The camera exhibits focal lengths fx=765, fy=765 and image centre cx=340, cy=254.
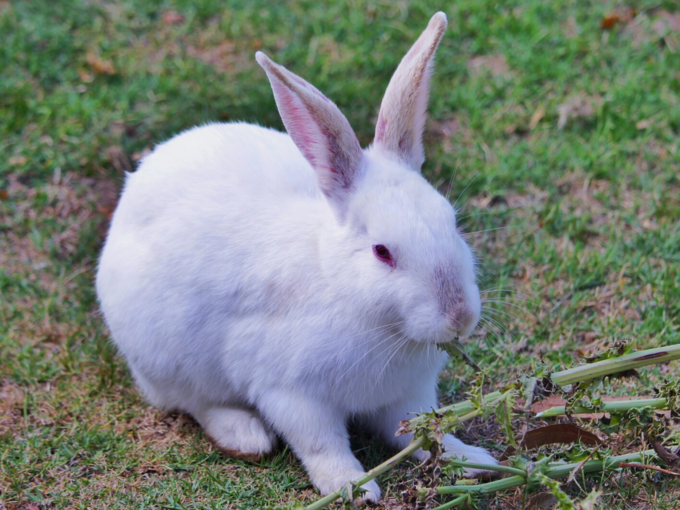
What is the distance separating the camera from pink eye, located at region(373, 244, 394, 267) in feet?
9.06

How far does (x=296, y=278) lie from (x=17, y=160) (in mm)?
2626

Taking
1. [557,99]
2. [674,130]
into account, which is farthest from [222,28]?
[674,130]

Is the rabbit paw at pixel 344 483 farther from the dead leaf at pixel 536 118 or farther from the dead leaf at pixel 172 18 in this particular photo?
the dead leaf at pixel 172 18

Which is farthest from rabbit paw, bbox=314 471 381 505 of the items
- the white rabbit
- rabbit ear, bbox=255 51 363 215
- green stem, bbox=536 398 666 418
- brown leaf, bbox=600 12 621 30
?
brown leaf, bbox=600 12 621 30

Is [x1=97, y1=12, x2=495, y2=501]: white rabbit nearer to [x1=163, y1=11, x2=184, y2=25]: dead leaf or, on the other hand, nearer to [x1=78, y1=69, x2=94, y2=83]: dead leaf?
[x1=78, y1=69, x2=94, y2=83]: dead leaf

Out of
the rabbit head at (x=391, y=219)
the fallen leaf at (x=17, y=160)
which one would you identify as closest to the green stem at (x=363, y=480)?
the rabbit head at (x=391, y=219)

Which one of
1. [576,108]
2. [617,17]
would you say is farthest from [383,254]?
[617,17]

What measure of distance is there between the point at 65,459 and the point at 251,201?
1376 mm

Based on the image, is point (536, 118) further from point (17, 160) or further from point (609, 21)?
point (17, 160)

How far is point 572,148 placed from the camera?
4656 millimetres

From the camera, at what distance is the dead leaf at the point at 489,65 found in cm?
520

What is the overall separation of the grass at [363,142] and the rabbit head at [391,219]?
78cm

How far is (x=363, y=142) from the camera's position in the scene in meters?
4.70

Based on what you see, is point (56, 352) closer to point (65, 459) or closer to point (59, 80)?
point (65, 459)
